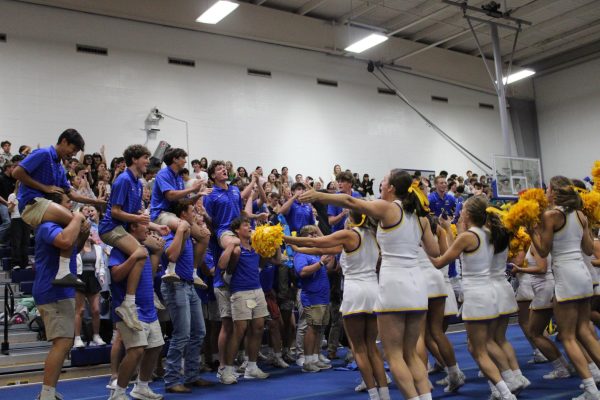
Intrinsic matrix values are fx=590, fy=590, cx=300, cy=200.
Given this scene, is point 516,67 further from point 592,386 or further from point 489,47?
point 592,386

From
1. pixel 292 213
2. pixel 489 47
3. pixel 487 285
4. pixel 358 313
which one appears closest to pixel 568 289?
pixel 487 285

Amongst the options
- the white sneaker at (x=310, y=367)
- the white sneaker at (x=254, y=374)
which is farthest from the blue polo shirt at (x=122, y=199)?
the white sneaker at (x=310, y=367)

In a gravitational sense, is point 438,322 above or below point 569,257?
below

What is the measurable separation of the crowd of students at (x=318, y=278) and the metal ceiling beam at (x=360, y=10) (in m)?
12.9

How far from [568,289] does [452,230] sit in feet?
6.97

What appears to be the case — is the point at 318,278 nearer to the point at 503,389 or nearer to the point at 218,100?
the point at 503,389

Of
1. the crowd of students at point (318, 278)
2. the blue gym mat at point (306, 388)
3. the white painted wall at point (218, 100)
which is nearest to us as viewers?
the crowd of students at point (318, 278)

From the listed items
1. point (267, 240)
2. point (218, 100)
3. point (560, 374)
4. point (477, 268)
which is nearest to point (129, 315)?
point (267, 240)

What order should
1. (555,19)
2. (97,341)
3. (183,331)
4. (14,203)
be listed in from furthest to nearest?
(555,19) < (14,203) < (97,341) < (183,331)

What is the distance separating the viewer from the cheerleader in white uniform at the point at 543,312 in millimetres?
6375

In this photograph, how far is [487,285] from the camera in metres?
5.65

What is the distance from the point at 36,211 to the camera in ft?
16.8

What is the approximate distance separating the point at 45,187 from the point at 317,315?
3967 millimetres

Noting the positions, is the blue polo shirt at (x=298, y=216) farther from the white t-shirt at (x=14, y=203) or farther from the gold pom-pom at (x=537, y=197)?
the white t-shirt at (x=14, y=203)
